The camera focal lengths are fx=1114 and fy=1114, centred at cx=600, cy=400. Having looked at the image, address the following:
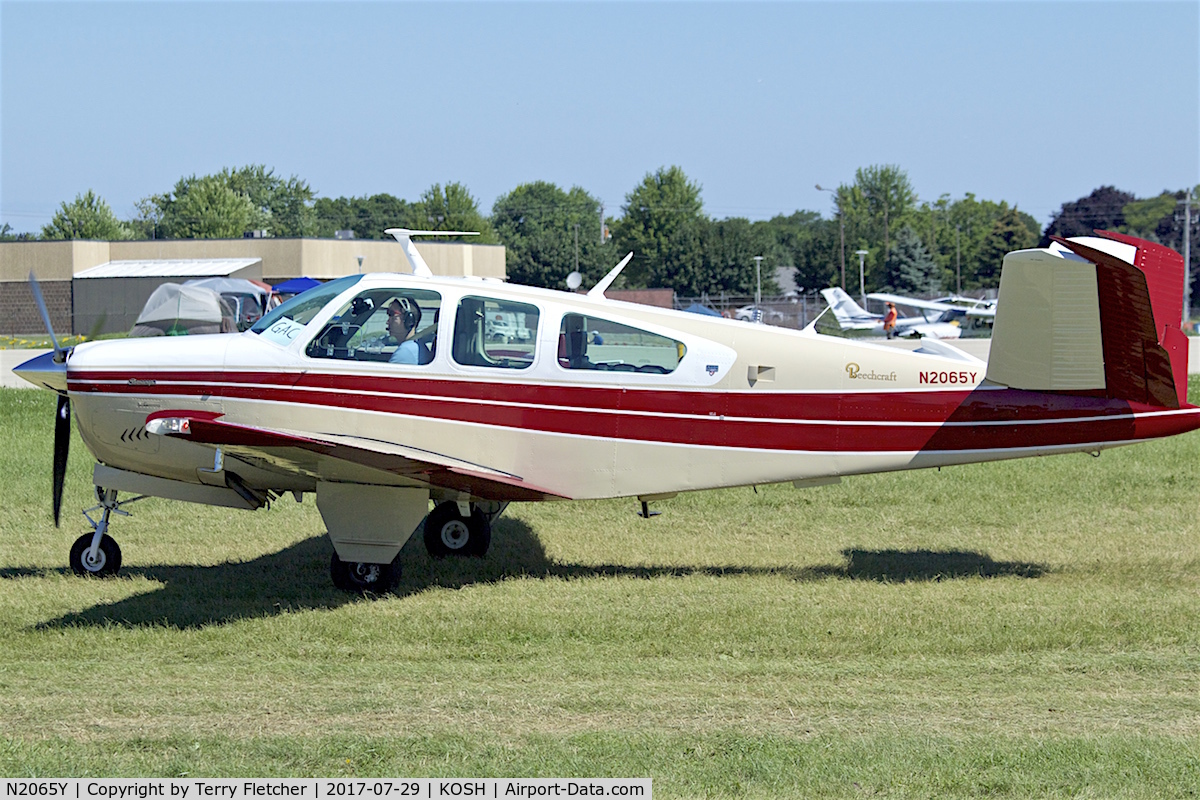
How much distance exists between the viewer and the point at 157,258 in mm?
60562

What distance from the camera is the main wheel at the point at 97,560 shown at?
859 cm

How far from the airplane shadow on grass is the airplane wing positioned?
0.96m

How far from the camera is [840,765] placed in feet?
15.8

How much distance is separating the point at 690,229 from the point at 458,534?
7825cm

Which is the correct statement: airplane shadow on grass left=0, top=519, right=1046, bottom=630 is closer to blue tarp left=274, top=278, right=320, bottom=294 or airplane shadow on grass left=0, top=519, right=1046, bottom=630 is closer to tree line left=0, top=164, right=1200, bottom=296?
blue tarp left=274, top=278, right=320, bottom=294

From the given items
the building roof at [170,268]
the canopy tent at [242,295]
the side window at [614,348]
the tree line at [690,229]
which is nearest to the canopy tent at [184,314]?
the canopy tent at [242,295]

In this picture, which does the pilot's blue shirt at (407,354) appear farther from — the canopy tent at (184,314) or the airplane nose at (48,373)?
the canopy tent at (184,314)

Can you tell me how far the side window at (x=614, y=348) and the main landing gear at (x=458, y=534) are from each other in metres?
2.13

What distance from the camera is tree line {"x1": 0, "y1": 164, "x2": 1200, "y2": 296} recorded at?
275ft

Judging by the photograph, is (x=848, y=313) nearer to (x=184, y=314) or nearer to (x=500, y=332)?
(x=184, y=314)

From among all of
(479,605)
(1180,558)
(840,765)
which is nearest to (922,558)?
(1180,558)

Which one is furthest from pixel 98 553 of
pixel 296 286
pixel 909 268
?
pixel 909 268

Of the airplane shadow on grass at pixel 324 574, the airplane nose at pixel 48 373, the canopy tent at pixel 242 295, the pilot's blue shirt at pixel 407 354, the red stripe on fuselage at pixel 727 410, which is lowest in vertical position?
the airplane shadow on grass at pixel 324 574
